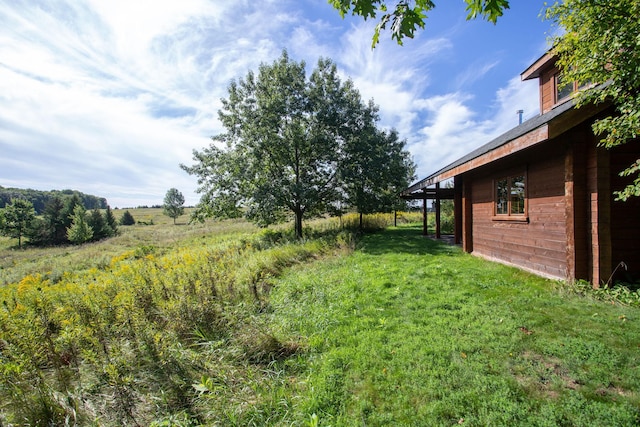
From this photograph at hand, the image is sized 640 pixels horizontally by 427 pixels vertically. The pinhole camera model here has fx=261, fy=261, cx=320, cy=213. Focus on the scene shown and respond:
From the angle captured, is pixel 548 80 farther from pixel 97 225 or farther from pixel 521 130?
pixel 97 225

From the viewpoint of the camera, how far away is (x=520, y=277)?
5.68m

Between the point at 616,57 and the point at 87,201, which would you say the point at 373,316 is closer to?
the point at 616,57

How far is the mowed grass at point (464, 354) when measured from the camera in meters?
2.26

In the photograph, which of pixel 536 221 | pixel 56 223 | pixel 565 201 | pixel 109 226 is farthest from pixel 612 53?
pixel 56 223

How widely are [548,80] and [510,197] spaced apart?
374 centimetres

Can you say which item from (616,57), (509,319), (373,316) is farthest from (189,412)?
(616,57)

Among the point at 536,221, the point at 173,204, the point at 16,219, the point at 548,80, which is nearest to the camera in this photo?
the point at 536,221

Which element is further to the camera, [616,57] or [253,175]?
[253,175]

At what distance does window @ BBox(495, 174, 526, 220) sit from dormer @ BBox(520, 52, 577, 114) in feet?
8.24

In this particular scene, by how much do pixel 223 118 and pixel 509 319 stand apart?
50.9 feet

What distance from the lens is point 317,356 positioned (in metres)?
3.32

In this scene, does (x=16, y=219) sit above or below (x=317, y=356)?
above

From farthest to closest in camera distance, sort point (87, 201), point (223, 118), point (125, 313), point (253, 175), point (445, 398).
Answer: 1. point (87, 201)
2. point (223, 118)
3. point (253, 175)
4. point (125, 313)
5. point (445, 398)

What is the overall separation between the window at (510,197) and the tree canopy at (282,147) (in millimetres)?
7262
